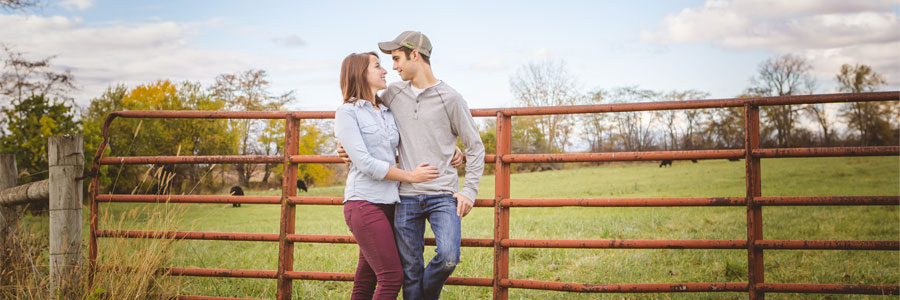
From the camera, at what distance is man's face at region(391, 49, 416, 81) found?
130 inches

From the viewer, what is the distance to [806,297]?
530 centimetres

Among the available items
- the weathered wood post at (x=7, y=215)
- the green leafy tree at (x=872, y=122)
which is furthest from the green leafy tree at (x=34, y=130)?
the green leafy tree at (x=872, y=122)

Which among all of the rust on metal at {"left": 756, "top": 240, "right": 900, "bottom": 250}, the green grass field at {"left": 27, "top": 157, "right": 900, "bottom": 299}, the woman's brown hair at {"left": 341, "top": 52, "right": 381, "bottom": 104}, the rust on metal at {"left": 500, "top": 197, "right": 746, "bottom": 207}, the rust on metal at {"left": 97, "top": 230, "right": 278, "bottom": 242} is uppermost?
the woman's brown hair at {"left": 341, "top": 52, "right": 381, "bottom": 104}

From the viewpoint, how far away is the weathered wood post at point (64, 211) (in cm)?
426

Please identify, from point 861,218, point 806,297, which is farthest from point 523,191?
point 806,297

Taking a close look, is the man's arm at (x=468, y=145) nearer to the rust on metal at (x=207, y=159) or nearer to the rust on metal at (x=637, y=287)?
the rust on metal at (x=637, y=287)

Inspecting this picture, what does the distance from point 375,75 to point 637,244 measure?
2039 millimetres

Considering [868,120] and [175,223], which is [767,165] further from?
[175,223]

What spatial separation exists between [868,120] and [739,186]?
33.6 feet

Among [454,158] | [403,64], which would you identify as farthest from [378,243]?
[403,64]

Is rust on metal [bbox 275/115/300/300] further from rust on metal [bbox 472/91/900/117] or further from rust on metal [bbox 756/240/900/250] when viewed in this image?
rust on metal [bbox 756/240/900/250]

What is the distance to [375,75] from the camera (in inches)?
125

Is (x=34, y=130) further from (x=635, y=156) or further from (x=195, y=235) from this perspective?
(x=635, y=156)

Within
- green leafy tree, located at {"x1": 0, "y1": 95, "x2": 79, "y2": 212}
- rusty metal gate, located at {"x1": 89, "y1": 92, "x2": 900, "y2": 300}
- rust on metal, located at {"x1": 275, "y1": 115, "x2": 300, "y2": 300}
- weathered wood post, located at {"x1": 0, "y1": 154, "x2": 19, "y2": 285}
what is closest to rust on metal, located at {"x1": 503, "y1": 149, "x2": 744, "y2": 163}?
rusty metal gate, located at {"x1": 89, "y1": 92, "x2": 900, "y2": 300}
